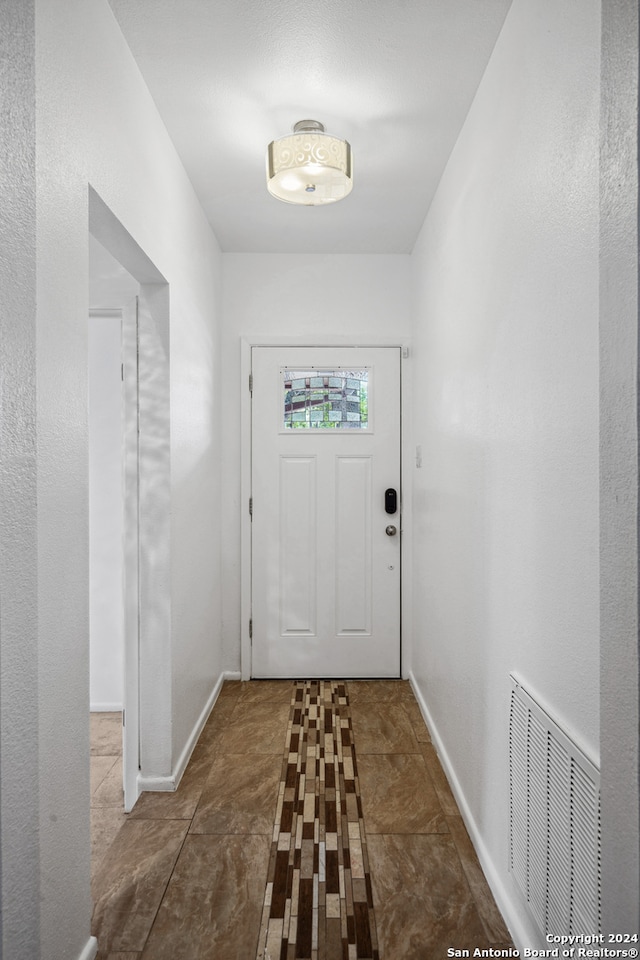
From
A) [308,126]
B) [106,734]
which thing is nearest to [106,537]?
[106,734]

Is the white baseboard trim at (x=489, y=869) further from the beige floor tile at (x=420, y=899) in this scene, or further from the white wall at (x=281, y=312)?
the white wall at (x=281, y=312)

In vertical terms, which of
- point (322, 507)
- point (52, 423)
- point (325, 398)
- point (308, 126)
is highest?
point (308, 126)

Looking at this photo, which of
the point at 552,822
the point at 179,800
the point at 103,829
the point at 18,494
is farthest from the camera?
the point at 179,800

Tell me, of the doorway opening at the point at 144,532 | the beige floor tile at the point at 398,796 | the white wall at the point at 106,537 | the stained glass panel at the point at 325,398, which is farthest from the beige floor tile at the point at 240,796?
the stained glass panel at the point at 325,398

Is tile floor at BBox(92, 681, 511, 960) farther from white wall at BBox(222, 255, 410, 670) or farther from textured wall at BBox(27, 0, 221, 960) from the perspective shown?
white wall at BBox(222, 255, 410, 670)

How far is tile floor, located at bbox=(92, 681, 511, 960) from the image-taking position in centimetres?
154

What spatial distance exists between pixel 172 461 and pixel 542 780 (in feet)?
5.37

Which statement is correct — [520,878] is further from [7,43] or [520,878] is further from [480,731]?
[7,43]

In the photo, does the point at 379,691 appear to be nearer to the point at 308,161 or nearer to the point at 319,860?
the point at 319,860

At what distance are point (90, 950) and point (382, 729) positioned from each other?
5.18 feet

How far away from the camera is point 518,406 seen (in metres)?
1.52

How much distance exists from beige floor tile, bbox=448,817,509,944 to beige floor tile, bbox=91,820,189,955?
0.91 metres

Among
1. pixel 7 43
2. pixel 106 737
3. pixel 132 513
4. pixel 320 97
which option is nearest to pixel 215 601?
pixel 106 737

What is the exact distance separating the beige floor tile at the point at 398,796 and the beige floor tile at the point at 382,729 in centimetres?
6
